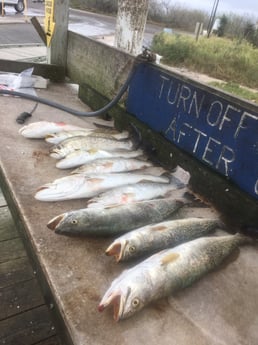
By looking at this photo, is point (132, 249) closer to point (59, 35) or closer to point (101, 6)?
point (59, 35)

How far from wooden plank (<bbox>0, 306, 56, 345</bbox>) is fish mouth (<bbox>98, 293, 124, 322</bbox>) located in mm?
1601

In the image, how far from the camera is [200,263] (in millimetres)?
2289

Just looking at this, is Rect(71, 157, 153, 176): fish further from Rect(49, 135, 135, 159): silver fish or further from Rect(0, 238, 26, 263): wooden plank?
Rect(0, 238, 26, 263): wooden plank

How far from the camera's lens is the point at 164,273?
81.9 inches

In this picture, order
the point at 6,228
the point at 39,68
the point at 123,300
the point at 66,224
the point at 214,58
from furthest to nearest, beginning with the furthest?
the point at 214,58 → the point at 39,68 → the point at 6,228 → the point at 66,224 → the point at 123,300

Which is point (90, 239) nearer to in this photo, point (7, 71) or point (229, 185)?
point (229, 185)

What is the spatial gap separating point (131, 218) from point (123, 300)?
0.78 meters

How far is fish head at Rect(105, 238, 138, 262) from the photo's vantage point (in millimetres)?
2172

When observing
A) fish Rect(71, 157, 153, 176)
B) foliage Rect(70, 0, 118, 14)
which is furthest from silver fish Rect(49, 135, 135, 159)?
foliage Rect(70, 0, 118, 14)

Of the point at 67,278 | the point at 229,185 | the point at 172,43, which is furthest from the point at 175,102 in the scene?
the point at 172,43

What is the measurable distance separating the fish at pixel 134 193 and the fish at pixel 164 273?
0.65 meters

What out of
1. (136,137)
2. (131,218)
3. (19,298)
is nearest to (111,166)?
(136,137)

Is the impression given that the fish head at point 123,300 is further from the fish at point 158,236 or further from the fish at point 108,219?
the fish at point 108,219

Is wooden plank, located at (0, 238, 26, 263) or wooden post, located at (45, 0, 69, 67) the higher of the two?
wooden post, located at (45, 0, 69, 67)
